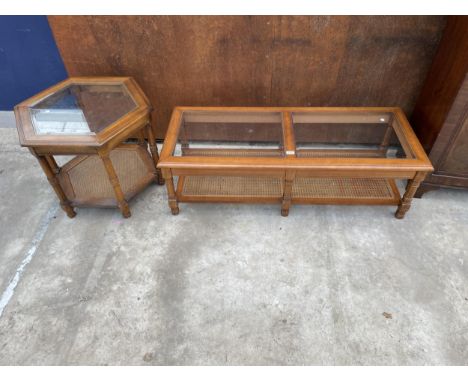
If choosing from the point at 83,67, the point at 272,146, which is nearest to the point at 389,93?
the point at 272,146

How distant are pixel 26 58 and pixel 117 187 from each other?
5.18 ft

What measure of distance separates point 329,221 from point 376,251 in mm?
381

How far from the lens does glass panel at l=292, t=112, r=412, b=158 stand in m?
2.43

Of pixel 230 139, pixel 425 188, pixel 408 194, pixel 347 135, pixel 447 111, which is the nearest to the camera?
pixel 447 111

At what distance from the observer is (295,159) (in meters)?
2.05

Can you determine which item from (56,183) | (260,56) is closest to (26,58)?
(56,183)

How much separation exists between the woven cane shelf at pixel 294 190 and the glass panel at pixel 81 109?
707 mm

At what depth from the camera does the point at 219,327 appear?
1869 millimetres

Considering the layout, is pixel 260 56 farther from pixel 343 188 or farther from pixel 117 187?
pixel 117 187

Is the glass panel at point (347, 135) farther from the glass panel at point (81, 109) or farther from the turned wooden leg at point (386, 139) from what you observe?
the glass panel at point (81, 109)

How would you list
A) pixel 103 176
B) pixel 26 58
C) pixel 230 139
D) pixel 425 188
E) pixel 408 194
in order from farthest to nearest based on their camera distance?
1. pixel 230 139
2. pixel 26 58
3. pixel 103 176
4. pixel 425 188
5. pixel 408 194

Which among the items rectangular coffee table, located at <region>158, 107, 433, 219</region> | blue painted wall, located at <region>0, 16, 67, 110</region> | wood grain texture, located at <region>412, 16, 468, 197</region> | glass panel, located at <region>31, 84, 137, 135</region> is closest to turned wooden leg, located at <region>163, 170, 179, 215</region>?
rectangular coffee table, located at <region>158, 107, 433, 219</region>

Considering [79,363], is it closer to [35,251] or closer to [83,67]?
[35,251]

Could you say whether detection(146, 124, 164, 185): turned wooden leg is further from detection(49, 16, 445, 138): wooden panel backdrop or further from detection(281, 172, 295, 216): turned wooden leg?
detection(281, 172, 295, 216): turned wooden leg
